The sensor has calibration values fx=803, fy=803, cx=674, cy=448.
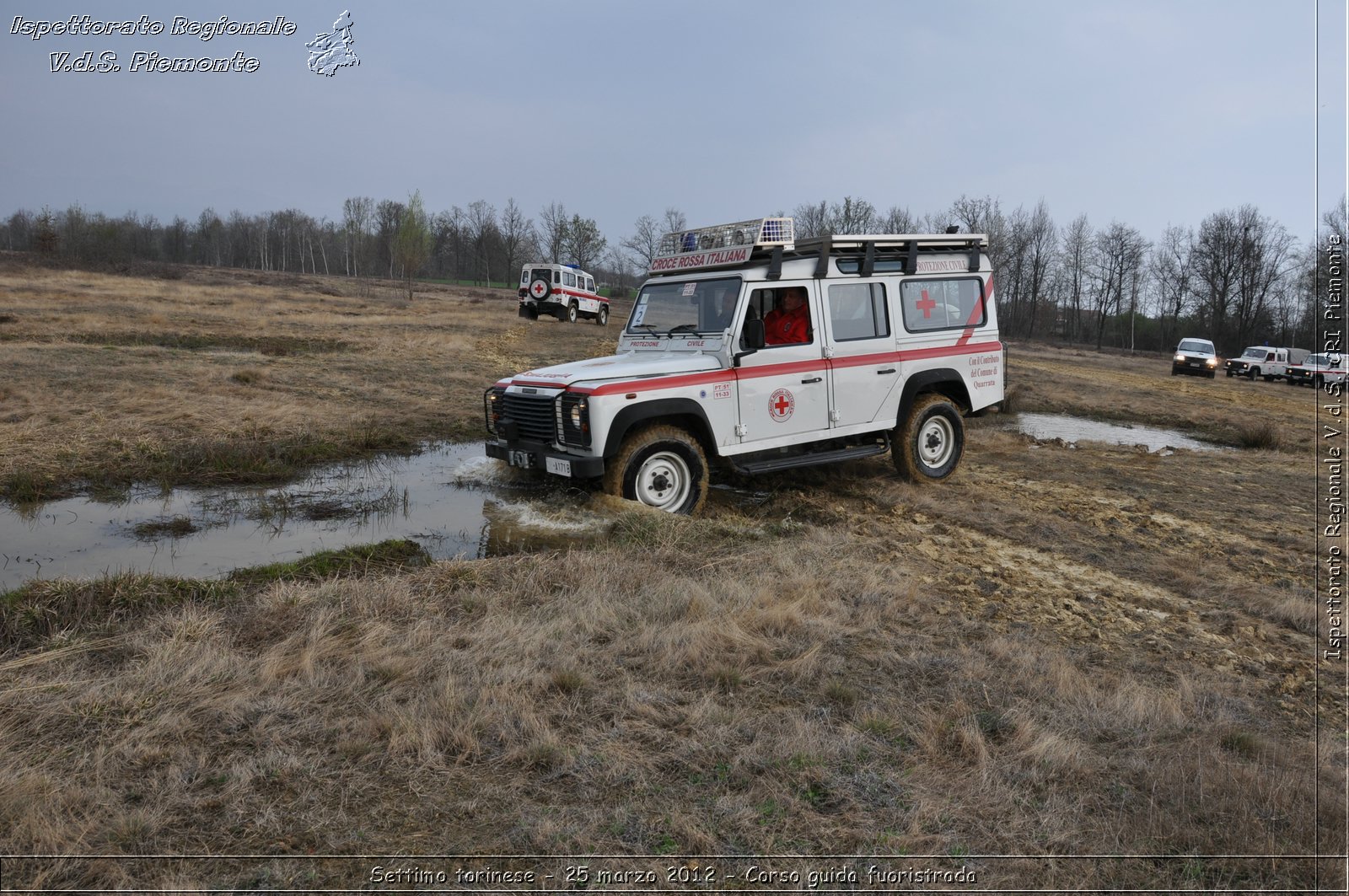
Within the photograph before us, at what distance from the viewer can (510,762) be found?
319cm

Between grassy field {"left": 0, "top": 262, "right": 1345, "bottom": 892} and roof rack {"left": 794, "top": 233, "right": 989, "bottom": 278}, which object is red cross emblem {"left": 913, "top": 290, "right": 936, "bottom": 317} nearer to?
roof rack {"left": 794, "top": 233, "right": 989, "bottom": 278}

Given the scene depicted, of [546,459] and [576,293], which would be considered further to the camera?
[576,293]

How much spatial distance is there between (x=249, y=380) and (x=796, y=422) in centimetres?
987

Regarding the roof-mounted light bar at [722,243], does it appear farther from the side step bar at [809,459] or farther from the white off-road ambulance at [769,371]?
the side step bar at [809,459]

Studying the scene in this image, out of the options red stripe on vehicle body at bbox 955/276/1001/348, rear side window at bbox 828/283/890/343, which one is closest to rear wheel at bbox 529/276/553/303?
red stripe on vehicle body at bbox 955/276/1001/348

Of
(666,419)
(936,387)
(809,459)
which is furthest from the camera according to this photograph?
(936,387)

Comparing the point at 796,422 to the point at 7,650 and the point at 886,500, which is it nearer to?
the point at 886,500

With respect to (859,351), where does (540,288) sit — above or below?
above

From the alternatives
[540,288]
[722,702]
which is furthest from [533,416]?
[540,288]

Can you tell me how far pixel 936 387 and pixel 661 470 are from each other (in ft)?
12.3

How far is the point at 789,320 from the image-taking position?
313 inches

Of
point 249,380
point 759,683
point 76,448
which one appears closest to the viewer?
point 759,683

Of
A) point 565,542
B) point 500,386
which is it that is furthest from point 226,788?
point 500,386

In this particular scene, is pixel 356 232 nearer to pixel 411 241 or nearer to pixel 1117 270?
pixel 411 241
